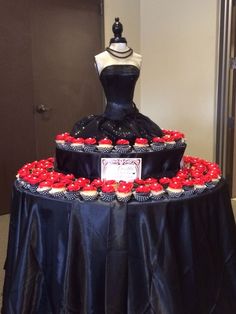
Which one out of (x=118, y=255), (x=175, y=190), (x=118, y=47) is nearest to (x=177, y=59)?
(x=118, y=47)

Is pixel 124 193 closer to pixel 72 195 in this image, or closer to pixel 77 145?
pixel 72 195

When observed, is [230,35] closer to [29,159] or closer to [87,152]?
[29,159]

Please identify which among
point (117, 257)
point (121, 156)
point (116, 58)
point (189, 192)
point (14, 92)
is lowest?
point (117, 257)

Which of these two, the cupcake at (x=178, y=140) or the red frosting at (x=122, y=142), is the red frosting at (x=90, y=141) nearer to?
the red frosting at (x=122, y=142)

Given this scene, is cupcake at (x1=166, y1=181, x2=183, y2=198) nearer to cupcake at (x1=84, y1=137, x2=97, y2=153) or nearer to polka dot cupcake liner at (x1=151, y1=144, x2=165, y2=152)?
polka dot cupcake liner at (x1=151, y1=144, x2=165, y2=152)

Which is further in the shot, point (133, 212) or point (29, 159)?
point (29, 159)

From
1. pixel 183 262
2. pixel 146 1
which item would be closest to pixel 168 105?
pixel 146 1

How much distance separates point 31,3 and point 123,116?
2.06 metres

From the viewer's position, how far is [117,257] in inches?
50.9

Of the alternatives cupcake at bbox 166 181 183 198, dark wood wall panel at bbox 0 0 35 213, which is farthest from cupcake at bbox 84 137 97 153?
A: dark wood wall panel at bbox 0 0 35 213

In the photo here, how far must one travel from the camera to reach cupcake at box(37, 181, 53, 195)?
4.62 feet

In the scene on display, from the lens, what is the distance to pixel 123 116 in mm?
1591

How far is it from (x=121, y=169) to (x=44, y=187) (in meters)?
0.30

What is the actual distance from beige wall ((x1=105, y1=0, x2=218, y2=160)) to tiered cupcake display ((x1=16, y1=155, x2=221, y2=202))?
6.87 ft
